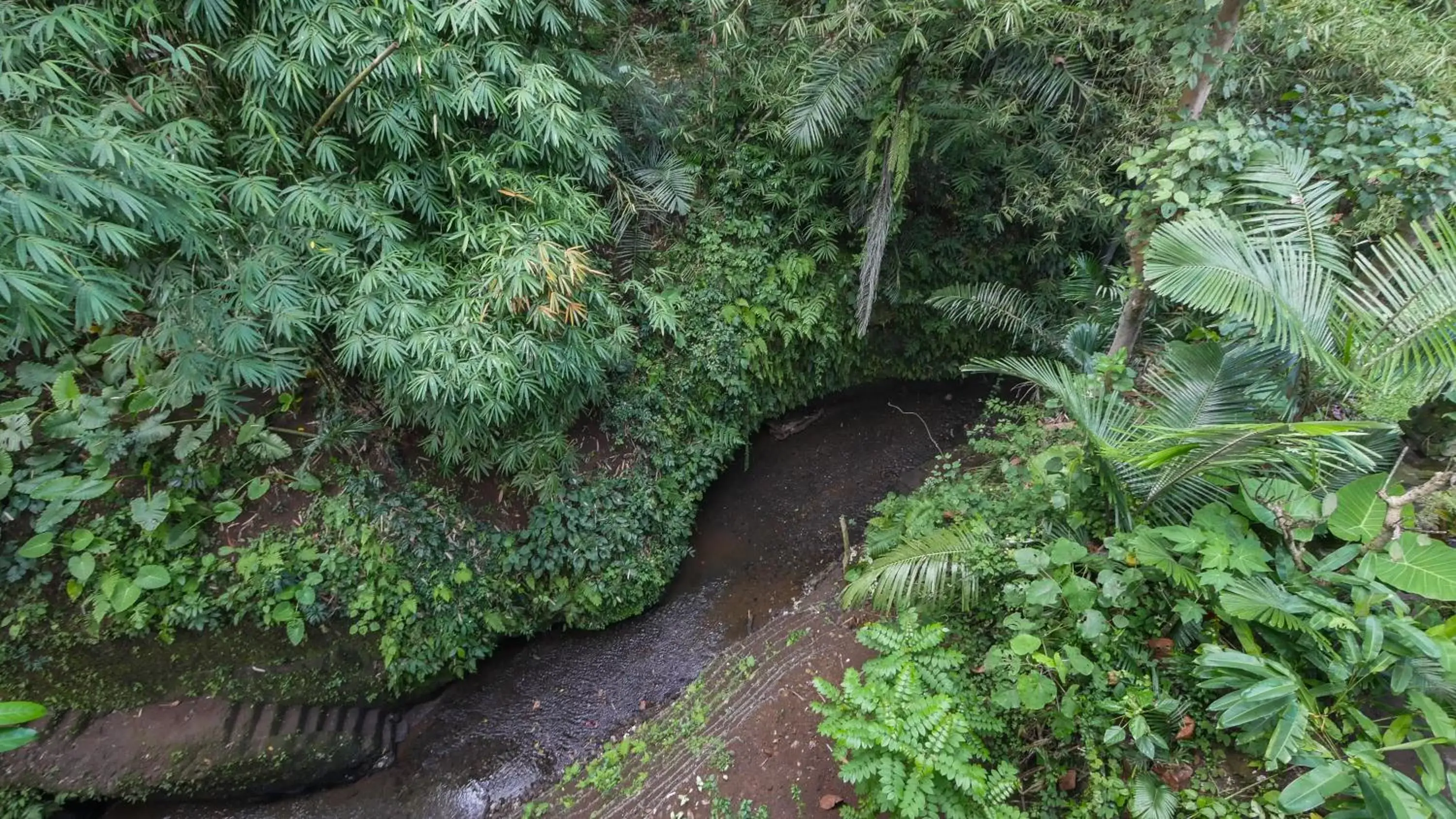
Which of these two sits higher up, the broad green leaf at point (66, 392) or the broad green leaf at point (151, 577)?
the broad green leaf at point (66, 392)

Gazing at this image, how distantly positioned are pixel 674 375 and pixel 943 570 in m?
2.93

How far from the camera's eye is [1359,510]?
7.00 feet

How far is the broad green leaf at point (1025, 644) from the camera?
7.57 ft

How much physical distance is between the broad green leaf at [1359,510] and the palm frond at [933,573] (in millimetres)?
1196

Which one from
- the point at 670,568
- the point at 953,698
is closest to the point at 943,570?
the point at 953,698

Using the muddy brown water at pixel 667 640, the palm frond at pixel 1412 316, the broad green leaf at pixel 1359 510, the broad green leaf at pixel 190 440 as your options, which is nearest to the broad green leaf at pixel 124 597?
the broad green leaf at pixel 190 440

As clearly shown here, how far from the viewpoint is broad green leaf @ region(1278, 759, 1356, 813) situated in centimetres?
174

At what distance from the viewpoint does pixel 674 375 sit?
5141 millimetres

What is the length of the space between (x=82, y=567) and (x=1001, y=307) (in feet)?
22.2

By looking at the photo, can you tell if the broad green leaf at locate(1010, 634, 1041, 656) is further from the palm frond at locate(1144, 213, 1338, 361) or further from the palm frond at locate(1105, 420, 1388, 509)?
the palm frond at locate(1144, 213, 1338, 361)

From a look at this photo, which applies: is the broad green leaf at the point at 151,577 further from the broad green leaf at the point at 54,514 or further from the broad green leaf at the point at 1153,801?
the broad green leaf at the point at 1153,801

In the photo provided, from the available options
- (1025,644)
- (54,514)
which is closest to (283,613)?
(54,514)

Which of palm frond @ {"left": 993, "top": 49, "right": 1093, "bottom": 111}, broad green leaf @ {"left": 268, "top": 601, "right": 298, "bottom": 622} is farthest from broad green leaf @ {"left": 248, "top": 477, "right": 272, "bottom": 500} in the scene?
palm frond @ {"left": 993, "top": 49, "right": 1093, "bottom": 111}

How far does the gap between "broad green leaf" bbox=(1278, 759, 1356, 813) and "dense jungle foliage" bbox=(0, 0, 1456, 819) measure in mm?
11
